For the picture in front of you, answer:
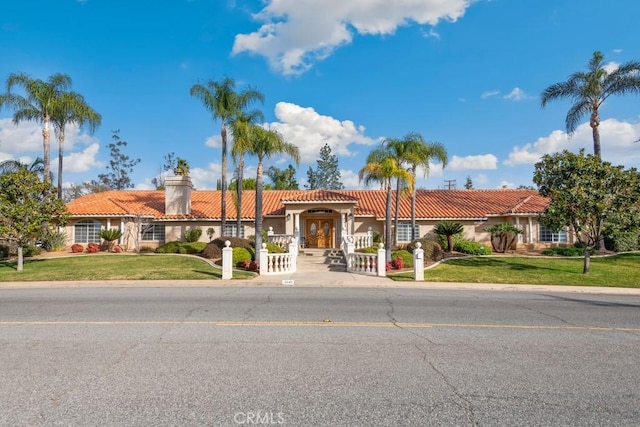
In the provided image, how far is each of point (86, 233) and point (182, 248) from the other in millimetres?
8666

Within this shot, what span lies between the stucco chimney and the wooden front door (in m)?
9.34

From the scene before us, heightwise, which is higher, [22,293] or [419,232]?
[419,232]

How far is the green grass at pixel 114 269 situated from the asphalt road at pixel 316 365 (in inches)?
281

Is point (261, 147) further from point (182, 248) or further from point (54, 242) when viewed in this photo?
point (54, 242)

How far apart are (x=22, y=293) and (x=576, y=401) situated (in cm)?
1486

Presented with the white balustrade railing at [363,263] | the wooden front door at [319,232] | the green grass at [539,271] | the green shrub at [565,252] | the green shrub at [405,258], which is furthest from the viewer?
the wooden front door at [319,232]

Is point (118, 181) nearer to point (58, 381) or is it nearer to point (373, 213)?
point (373, 213)

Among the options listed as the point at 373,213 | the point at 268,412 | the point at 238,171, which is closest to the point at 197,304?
the point at 268,412

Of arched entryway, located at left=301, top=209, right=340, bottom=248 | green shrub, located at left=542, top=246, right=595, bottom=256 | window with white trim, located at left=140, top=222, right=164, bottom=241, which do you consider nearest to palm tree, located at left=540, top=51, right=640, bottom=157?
green shrub, located at left=542, top=246, right=595, bottom=256

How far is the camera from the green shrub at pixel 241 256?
19.5 m

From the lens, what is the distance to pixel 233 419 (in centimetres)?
359

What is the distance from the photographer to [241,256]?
65.4ft

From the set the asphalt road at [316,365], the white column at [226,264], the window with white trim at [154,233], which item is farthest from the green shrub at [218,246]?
the asphalt road at [316,365]

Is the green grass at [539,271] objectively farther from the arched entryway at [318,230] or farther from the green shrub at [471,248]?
the arched entryway at [318,230]
